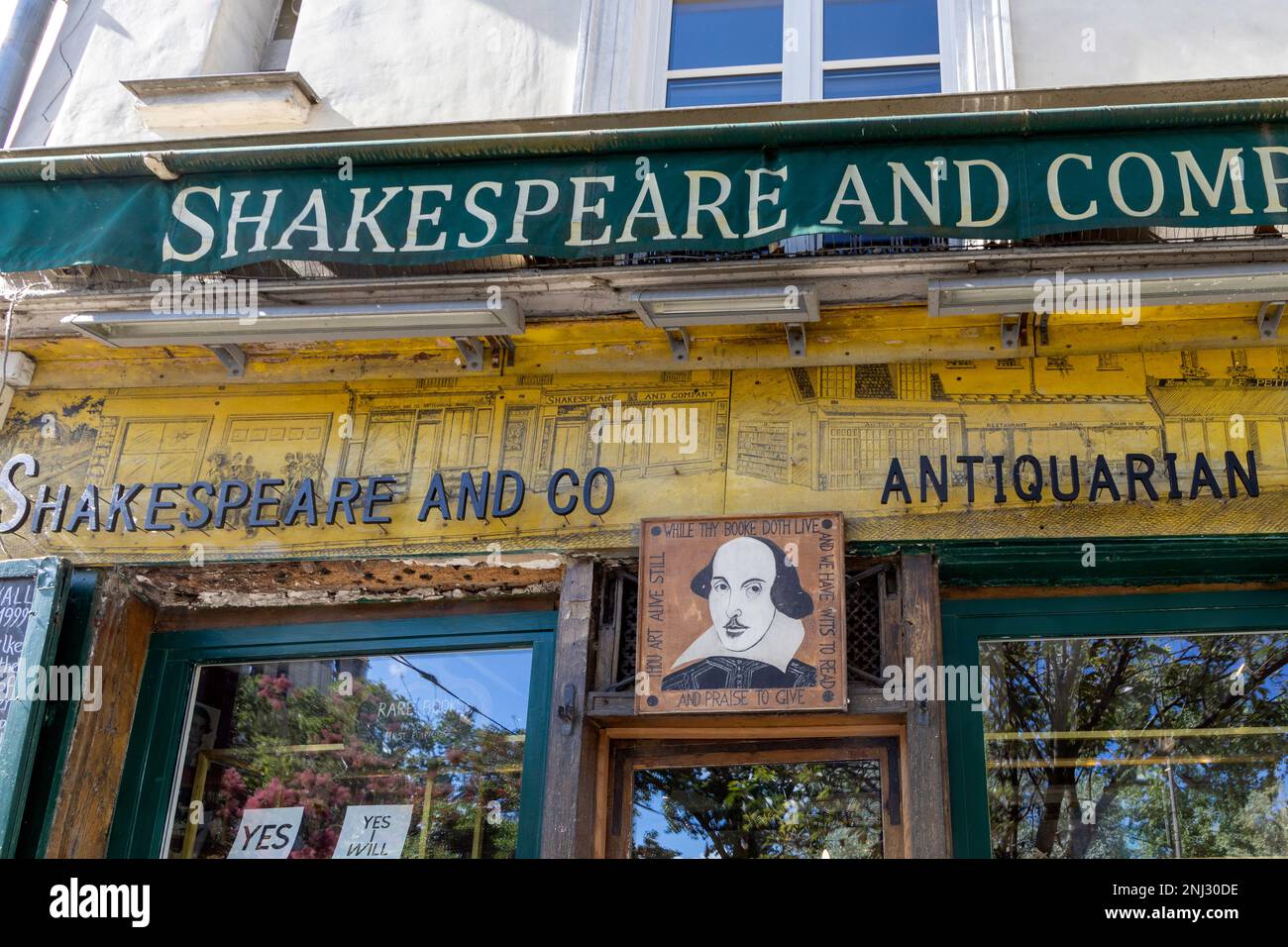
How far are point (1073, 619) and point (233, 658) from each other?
12.8ft

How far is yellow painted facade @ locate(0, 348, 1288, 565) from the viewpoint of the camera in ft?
18.2

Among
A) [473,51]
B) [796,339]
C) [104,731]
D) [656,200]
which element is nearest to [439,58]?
[473,51]

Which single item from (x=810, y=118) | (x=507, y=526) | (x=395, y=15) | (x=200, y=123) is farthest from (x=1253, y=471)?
(x=200, y=123)

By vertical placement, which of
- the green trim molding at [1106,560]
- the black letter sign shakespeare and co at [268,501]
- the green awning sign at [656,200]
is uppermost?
the green awning sign at [656,200]

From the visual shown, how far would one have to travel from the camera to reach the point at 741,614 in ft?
17.9

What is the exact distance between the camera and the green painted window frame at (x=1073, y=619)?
5.49m

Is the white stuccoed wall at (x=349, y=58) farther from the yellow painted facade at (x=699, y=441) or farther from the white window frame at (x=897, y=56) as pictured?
the yellow painted facade at (x=699, y=441)

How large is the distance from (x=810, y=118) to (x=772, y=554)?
6.29ft

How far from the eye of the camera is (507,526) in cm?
588

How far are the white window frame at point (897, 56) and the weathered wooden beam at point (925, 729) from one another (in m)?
2.53

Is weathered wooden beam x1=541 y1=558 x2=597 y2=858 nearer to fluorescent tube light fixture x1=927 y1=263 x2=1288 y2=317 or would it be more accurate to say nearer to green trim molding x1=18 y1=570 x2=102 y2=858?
fluorescent tube light fixture x1=927 y1=263 x2=1288 y2=317

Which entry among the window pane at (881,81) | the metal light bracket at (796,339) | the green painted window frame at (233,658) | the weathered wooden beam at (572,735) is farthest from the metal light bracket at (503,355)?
the window pane at (881,81)
